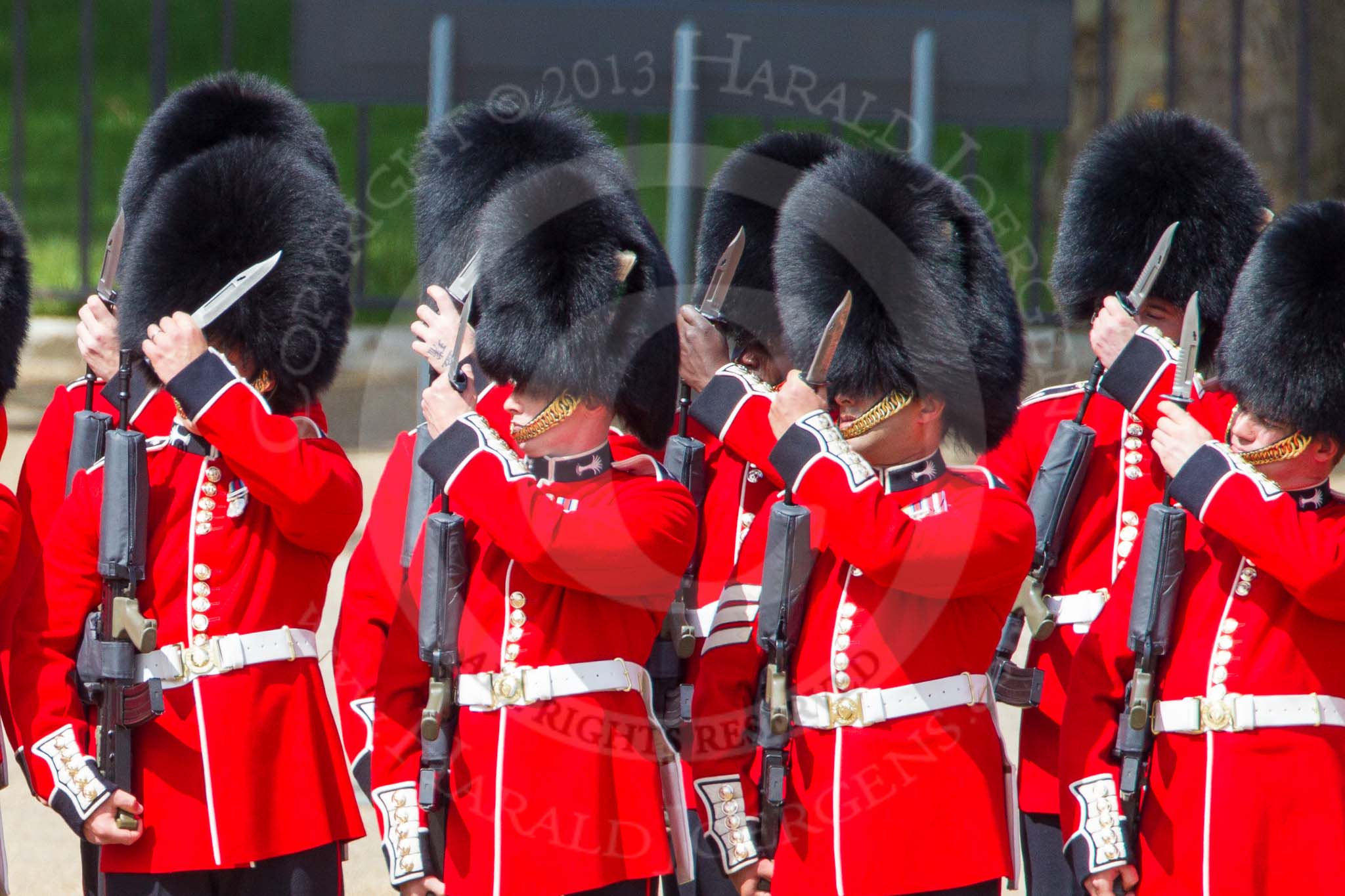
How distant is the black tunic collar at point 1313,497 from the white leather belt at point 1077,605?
0.54 metres

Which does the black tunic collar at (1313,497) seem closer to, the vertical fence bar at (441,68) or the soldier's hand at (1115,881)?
the soldier's hand at (1115,881)

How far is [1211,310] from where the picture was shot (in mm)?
3590

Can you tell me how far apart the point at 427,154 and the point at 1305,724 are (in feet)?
6.69

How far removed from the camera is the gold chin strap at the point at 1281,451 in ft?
9.39

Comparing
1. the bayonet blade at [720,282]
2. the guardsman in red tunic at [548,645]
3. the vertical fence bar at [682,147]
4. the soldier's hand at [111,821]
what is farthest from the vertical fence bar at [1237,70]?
the soldier's hand at [111,821]

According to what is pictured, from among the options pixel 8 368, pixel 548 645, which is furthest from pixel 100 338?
pixel 548 645

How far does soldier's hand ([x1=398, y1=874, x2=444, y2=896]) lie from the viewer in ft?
9.26

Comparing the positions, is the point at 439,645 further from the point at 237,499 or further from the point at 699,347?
the point at 699,347

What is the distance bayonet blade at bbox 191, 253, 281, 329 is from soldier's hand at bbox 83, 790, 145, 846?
71cm

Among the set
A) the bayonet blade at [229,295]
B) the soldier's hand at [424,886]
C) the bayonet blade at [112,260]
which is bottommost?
the soldier's hand at [424,886]

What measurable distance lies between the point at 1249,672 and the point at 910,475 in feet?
1.83

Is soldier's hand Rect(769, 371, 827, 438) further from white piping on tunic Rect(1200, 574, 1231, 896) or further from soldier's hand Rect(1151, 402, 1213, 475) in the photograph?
white piping on tunic Rect(1200, 574, 1231, 896)

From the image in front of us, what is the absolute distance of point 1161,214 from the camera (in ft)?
12.2

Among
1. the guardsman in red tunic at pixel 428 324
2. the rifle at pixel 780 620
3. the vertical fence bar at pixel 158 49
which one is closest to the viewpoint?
the rifle at pixel 780 620
